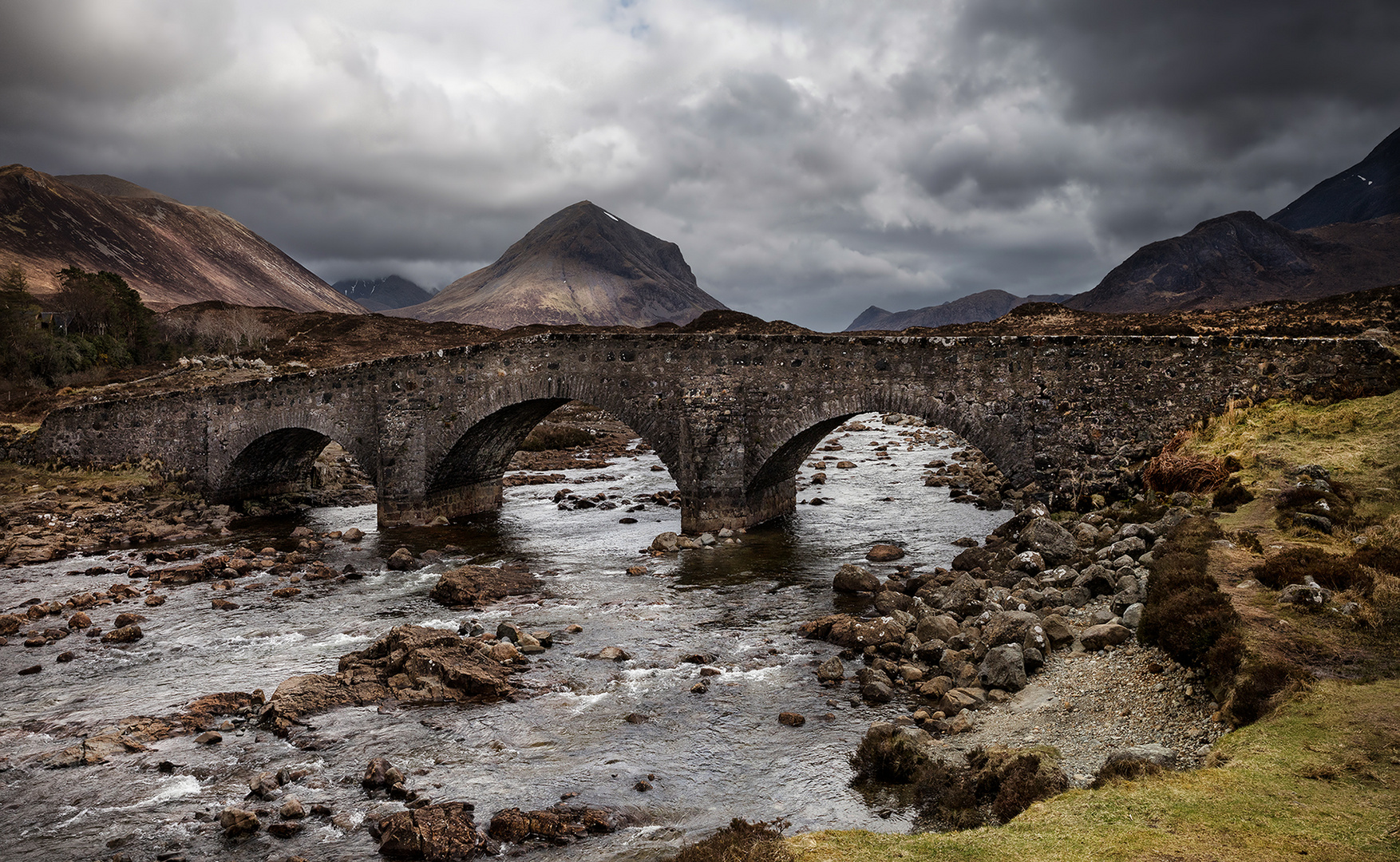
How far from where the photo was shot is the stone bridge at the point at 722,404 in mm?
17562

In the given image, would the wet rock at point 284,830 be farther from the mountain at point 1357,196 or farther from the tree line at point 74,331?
the mountain at point 1357,196

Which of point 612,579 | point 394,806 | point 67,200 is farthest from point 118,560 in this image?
point 67,200

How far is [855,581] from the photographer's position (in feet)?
53.6

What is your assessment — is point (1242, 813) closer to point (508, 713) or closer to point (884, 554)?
point (508, 713)

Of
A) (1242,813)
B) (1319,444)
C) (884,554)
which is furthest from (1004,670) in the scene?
(884,554)

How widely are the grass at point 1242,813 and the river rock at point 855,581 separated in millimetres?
9589

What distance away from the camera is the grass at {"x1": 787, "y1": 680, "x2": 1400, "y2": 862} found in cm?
502

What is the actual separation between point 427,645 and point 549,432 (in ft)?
113

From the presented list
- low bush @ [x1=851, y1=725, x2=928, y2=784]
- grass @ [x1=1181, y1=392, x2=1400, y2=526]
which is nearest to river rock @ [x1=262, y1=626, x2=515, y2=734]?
low bush @ [x1=851, y1=725, x2=928, y2=784]

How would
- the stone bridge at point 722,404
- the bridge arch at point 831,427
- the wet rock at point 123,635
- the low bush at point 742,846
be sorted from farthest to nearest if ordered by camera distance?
the bridge arch at point 831,427 < the stone bridge at point 722,404 < the wet rock at point 123,635 < the low bush at point 742,846

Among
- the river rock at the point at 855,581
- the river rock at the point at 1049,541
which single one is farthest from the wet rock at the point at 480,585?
the river rock at the point at 1049,541

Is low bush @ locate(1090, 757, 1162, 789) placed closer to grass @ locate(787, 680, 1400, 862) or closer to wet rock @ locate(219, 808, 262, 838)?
grass @ locate(787, 680, 1400, 862)

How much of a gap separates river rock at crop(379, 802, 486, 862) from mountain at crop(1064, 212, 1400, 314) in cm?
13360

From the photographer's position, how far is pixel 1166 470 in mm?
16219
